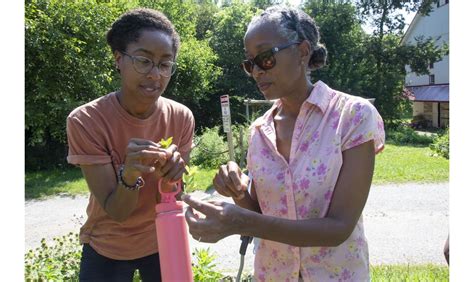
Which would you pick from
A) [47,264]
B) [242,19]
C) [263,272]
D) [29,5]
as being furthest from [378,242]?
[242,19]

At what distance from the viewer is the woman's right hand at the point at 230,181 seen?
187 centimetres

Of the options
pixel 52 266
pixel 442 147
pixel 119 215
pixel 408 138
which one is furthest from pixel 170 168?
pixel 408 138

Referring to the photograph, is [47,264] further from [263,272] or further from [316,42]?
[316,42]

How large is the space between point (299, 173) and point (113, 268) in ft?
3.78

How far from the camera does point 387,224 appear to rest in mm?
7852

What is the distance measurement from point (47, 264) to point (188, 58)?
14527mm

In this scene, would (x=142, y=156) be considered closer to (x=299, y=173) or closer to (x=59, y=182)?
(x=299, y=173)

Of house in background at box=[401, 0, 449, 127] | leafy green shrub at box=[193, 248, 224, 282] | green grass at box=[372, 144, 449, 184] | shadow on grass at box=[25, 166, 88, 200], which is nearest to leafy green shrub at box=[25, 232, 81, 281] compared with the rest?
leafy green shrub at box=[193, 248, 224, 282]

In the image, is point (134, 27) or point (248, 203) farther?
point (134, 27)

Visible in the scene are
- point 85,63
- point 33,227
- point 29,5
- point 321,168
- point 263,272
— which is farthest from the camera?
→ point 85,63

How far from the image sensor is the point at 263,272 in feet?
6.59

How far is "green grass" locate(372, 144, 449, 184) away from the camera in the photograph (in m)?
11.4

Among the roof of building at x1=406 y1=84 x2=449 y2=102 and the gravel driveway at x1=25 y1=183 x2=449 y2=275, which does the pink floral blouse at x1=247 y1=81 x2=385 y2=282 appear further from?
the roof of building at x1=406 y1=84 x2=449 y2=102

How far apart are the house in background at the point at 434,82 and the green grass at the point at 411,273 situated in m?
22.6
